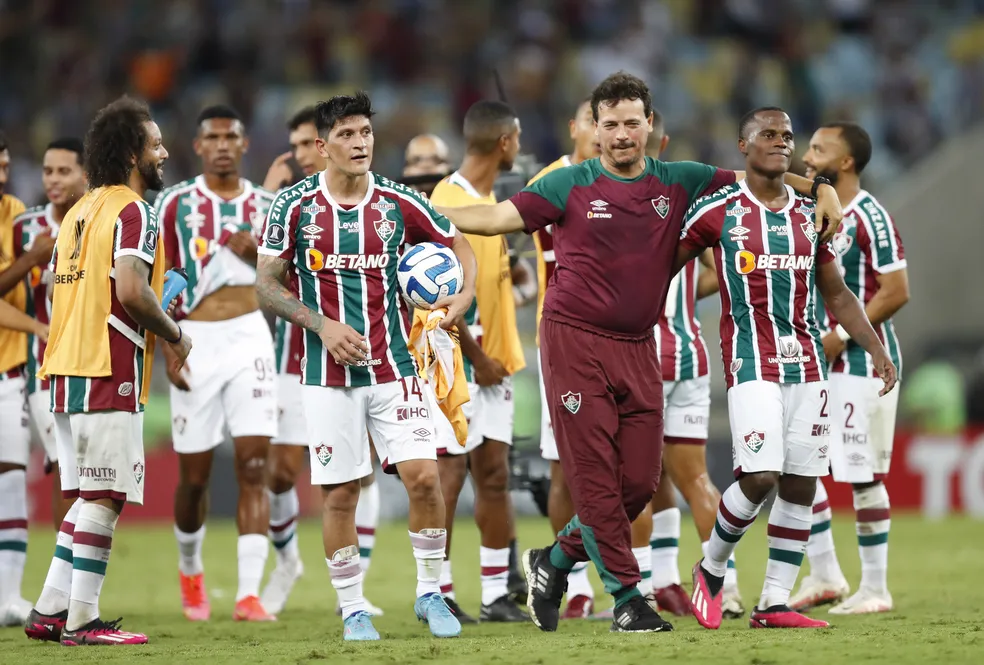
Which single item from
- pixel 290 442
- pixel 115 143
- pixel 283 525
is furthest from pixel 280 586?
pixel 115 143

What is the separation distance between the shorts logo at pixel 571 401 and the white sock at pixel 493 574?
5.50ft

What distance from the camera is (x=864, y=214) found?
8805mm

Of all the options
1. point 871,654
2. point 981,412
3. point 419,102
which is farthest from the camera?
point 419,102

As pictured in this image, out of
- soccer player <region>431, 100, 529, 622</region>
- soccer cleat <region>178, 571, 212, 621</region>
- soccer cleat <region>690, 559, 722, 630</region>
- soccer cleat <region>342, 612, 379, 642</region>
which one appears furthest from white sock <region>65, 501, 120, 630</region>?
soccer cleat <region>690, 559, 722, 630</region>

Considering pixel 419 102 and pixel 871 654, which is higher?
pixel 419 102

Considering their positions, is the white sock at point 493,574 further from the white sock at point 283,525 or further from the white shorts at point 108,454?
the white shorts at point 108,454

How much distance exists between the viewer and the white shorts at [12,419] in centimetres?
901

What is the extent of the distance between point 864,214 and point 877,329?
2.33 feet

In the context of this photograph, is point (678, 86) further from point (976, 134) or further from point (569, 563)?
point (569, 563)

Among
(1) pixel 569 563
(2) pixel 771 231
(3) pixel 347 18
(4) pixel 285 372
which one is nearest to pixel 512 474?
(4) pixel 285 372

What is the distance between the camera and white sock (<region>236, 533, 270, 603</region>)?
29.6 feet

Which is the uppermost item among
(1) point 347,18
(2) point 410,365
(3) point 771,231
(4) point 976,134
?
(1) point 347,18

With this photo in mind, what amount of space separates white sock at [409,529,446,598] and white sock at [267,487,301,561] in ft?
8.22

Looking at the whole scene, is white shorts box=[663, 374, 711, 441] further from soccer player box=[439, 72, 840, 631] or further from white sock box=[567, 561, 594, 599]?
soccer player box=[439, 72, 840, 631]
